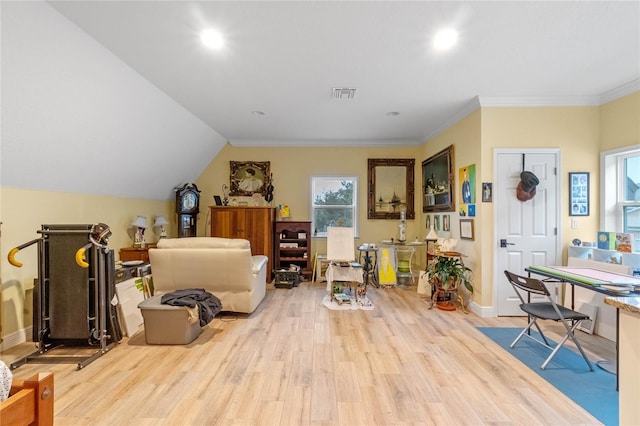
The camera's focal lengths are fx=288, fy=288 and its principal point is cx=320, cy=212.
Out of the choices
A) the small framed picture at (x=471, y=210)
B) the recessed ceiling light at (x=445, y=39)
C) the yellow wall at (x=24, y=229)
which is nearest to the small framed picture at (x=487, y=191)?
the small framed picture at (x=471, y=210)

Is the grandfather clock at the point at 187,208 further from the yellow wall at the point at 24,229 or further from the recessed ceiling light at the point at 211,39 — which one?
the recessed ceiling light at the point at 211,39

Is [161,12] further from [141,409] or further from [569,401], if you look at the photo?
[569,401]

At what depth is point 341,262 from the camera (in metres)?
4.54

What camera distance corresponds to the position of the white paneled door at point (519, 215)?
3762 millimetres

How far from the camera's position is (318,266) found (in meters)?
5.72

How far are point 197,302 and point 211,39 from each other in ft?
8.34

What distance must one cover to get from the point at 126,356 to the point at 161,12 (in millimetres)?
2984

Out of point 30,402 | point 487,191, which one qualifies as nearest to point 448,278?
point 487,191

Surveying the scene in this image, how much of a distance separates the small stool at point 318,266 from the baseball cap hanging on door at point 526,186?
334 cm

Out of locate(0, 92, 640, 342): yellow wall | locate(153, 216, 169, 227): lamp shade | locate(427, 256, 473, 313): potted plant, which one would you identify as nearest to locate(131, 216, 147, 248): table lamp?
locate(0, 92, 640, 342): yellow wall

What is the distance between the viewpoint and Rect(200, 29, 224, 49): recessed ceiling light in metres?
2.43

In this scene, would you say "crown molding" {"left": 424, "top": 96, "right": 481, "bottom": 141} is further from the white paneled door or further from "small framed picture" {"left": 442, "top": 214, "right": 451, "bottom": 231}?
"small framed picture" {"left": 442, "top": 214, "right": 451, "bottom": 231}

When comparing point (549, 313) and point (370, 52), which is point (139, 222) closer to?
point (370, 52)

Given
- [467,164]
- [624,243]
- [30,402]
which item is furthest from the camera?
[467,164]
